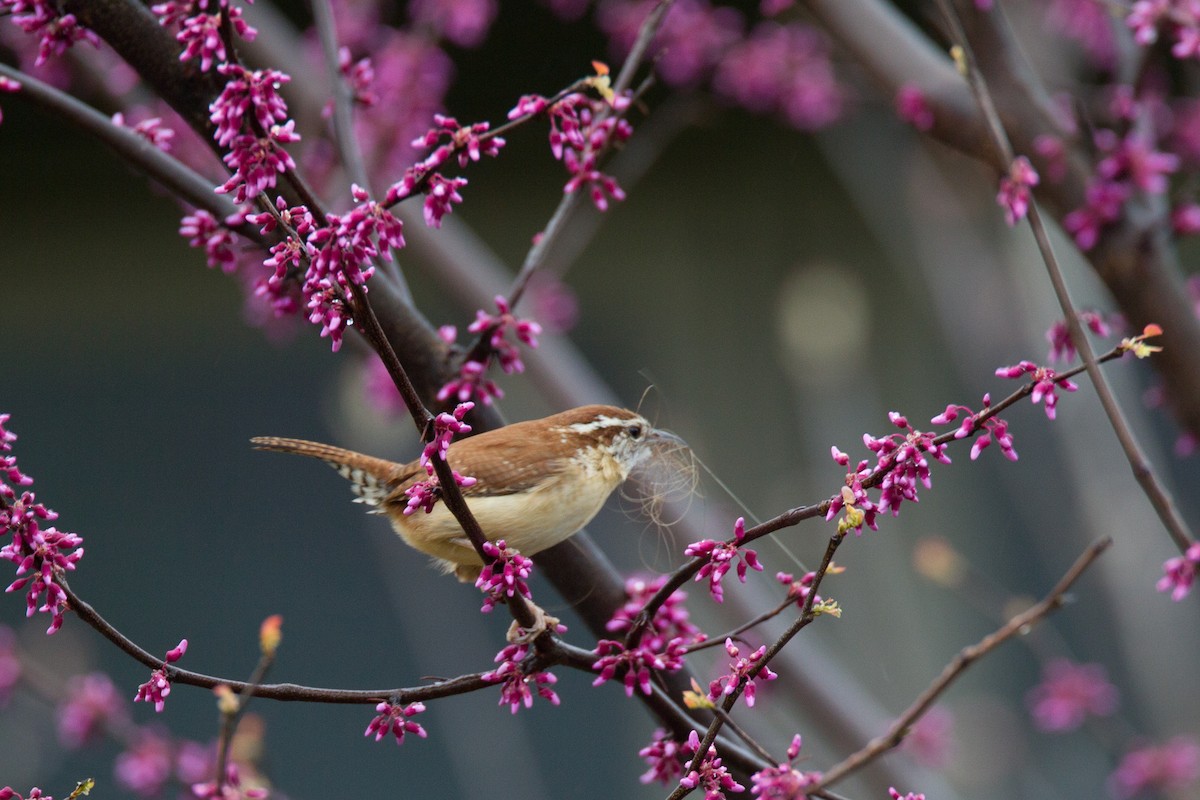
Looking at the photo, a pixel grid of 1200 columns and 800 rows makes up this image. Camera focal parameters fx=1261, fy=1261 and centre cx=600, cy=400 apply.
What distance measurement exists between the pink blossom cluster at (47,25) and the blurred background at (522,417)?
3.04 m

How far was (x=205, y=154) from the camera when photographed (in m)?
3.78

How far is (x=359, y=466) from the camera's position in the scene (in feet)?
8.18

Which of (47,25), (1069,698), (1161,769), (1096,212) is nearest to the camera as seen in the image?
(47,25)

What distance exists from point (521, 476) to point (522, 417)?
2637mm

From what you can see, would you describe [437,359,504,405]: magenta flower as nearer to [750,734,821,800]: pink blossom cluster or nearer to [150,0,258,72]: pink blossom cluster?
[150,0,258,72]: pink blossom cluster

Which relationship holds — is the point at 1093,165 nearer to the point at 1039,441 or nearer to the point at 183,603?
the point at 1039,441

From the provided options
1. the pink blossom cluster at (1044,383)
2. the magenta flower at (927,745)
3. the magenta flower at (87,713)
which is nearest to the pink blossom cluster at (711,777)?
the pink blossom cluster at (1044,383)

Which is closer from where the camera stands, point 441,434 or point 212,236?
point 441,434

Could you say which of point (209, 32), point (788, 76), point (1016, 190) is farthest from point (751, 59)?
point (209, 32)

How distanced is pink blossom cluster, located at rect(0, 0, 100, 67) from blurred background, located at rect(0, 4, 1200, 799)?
304 centimetres

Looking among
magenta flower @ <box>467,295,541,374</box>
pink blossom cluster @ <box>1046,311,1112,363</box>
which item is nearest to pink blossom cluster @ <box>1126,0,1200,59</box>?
pink blossom cluster @ <box>1046,311,1112,363</box>

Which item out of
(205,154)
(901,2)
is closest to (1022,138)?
(205,154)

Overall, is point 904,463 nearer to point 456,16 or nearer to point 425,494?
point 425,494

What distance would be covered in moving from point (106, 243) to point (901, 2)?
3.85 metres
